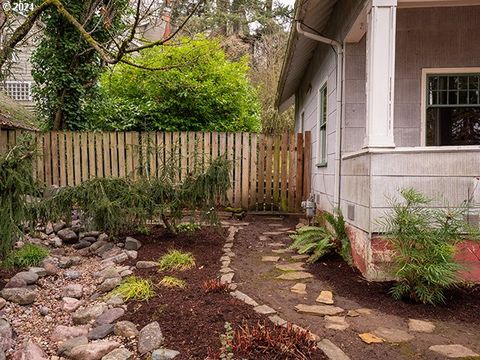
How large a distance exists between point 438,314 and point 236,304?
5.07ft

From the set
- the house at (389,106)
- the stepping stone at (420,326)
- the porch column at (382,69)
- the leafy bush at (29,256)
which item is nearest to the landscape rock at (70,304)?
the leafy bush at (29,256)

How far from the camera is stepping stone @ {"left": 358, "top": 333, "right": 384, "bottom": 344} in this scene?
7.80ft

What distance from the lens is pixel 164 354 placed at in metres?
2.36

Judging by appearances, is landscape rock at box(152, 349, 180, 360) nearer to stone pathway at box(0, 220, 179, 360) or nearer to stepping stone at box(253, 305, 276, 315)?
stone pathway at box(0, 220, 179, 360)

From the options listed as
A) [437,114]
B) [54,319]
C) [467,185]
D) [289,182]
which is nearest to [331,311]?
[467,185]

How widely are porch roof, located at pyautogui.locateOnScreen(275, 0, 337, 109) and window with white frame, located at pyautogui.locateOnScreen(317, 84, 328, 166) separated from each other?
813 millimetres

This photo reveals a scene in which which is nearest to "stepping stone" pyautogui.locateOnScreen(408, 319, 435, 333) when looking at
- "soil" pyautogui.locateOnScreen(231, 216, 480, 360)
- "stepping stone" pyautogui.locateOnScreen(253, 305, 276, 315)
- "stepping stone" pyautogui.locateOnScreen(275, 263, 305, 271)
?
"soil" pyautogui.locateOnScreen(231, 216, 480, 360)

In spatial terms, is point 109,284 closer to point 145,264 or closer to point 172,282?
point 145,264

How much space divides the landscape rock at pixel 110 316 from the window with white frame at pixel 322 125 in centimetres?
395

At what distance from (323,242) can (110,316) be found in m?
2.44

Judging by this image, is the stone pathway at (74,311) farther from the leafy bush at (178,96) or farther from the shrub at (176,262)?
the leafy bush at (178,96)

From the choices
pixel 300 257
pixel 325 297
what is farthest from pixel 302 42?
pixel 325 297

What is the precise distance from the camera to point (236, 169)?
757 cm

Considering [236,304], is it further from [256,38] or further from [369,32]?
[256,38]
